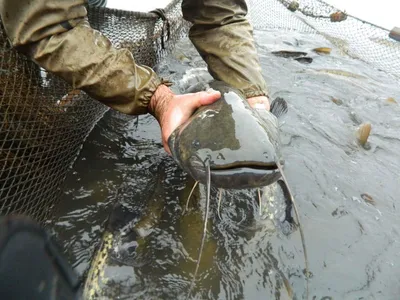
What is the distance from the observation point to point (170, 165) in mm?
2615

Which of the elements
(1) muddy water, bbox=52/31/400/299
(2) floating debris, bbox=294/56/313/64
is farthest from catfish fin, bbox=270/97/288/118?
(2) floating debris, bbox=294/56/313/64

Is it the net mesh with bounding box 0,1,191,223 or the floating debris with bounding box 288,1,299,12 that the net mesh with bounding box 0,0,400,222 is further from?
the floating debris with bounding box 288,1,299,12

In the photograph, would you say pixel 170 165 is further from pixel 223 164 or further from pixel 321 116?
pixel 321 116

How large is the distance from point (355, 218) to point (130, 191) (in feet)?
4.75

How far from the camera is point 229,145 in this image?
1.53 metres

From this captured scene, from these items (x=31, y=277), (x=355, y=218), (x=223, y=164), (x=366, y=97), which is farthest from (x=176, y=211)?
(x=366, y=97)

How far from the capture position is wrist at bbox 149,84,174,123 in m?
1.92

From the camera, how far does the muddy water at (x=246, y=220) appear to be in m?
1.90

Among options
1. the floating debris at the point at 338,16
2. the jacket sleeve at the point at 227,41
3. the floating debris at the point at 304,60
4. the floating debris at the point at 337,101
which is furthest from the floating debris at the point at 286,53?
the jacket sleeve at the point at 227,41

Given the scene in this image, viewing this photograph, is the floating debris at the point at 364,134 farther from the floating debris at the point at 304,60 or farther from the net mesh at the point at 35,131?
the net mesh at the point at 35,131

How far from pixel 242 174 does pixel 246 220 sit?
816 mm

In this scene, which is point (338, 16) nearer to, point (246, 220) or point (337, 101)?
point (337, 101)

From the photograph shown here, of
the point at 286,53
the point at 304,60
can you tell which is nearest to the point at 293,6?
the point at 286,53

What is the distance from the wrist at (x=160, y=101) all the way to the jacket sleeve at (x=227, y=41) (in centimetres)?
61
